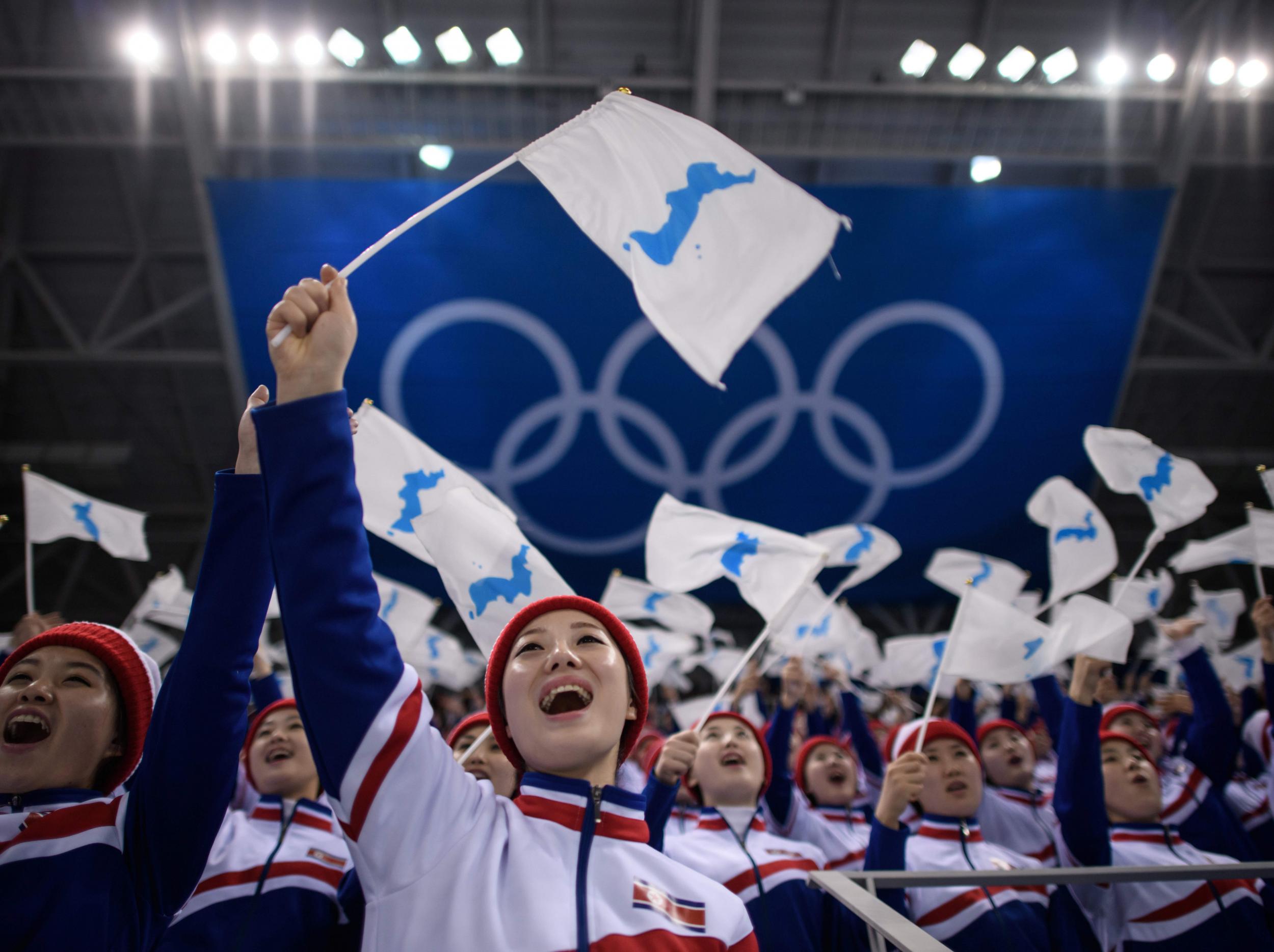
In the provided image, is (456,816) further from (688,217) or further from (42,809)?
(688,217)

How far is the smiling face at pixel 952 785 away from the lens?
3.46 meters

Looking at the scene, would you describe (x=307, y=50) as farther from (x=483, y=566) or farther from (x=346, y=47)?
(x=483, y=566)

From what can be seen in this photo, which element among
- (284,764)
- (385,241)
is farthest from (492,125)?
(385,241)

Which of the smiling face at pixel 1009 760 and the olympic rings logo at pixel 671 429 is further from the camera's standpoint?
the olympic rings logo at pixel 671 429

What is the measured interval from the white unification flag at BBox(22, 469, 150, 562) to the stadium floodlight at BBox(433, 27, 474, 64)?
6010 mm

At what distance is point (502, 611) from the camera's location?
268cm

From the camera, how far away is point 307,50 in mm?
8609

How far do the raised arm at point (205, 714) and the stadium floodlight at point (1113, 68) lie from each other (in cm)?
1079

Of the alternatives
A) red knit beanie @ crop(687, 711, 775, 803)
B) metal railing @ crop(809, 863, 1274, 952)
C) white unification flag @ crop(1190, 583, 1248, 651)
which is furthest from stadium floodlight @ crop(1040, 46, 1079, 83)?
metal railing @ crop(809, 863, 1274, 952)

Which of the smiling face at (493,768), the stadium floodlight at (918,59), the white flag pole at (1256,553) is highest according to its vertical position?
the stadium floodlight at (918,59)

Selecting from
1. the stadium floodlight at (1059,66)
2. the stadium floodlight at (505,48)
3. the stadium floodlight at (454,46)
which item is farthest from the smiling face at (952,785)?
the stadium floodlight at (1059,66)

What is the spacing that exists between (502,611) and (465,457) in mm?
7743

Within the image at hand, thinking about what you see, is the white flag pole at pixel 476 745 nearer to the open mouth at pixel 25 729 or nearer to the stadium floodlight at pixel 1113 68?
the open mouth at pixel 25 729

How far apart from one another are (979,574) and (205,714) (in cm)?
609
